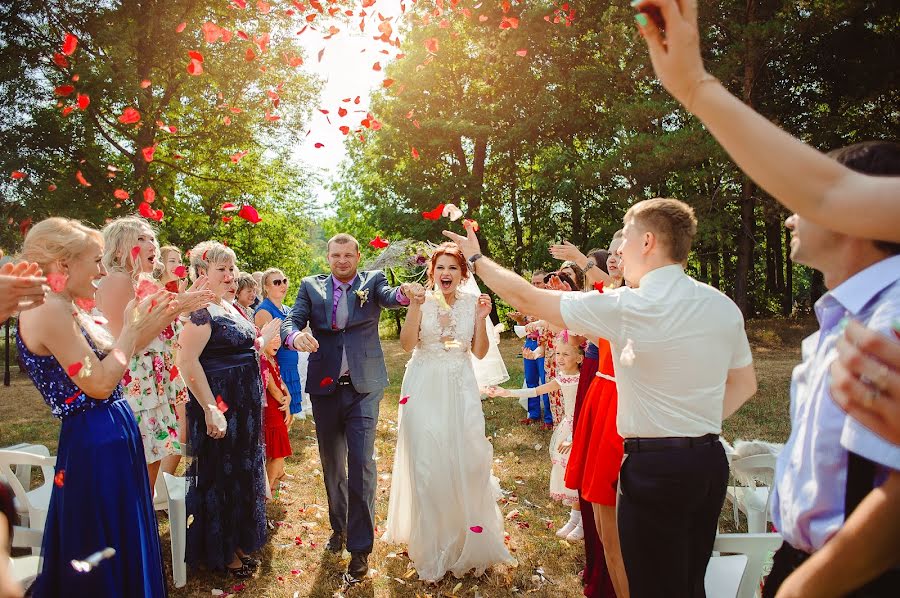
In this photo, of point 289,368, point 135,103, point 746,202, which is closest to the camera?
point 289,368

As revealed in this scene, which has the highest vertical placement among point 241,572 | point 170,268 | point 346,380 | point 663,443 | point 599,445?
point 170,268

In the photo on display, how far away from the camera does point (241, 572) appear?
4.65 meters

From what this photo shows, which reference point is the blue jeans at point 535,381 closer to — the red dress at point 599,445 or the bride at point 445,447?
the bride at point 445,447

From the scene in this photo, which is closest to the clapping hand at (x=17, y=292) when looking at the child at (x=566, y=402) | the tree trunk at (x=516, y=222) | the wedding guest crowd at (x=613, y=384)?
the wedding guest crowd at (x=613, y=384)

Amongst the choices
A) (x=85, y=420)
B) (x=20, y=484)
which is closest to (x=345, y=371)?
(x=85, y=420)

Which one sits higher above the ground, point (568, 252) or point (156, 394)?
point (568, 252)

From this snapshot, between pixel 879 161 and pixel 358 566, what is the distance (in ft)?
14.0

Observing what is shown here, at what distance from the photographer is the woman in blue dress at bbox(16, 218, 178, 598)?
2.87 metres

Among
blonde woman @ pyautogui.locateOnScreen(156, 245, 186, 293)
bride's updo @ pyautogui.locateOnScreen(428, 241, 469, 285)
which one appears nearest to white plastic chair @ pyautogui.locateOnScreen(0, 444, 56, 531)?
blonde woman @ pyautogui.locateOnScreen(156, 245, 186, 293)

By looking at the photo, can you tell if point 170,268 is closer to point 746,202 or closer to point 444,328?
point 444,328

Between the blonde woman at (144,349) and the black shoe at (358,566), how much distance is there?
1695 millimetres

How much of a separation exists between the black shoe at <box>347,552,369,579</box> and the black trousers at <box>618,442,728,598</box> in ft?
8.32

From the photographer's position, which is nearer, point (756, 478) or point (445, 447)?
point (756, 478)

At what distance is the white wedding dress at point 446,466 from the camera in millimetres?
4516
